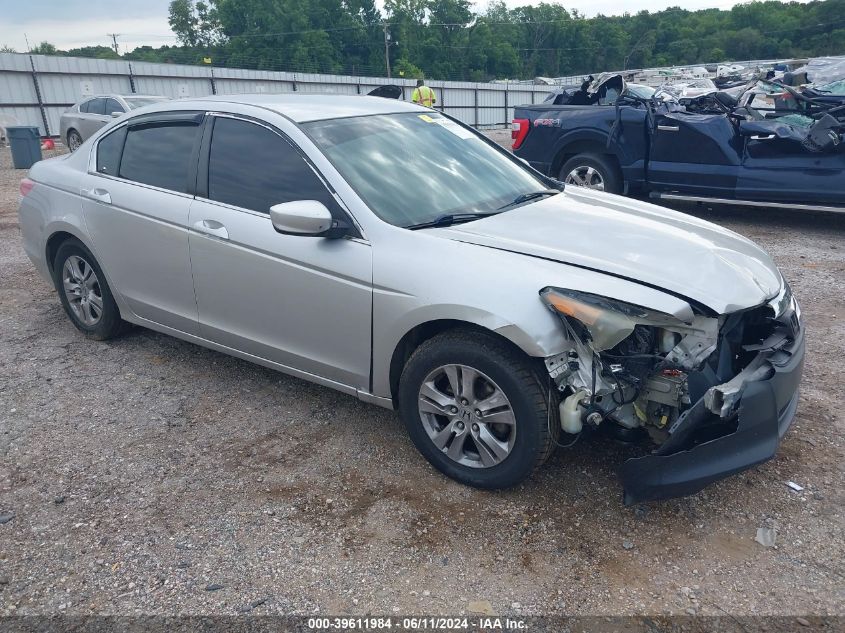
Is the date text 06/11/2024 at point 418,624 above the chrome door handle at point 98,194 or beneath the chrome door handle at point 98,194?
beneath

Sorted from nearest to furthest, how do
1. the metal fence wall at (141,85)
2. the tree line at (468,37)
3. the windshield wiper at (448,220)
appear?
the windshield wiper at (448,220), the metal fence wall at (141,85), the tree line at (468,37)

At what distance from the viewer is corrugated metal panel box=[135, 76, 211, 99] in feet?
85.9

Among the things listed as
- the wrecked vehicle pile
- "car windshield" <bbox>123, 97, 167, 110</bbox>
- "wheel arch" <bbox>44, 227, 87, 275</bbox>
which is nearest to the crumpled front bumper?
"wheel arch" <bbox>44, 227, 87, 275</bbox>

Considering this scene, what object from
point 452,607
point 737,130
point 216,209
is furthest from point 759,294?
point 737,130

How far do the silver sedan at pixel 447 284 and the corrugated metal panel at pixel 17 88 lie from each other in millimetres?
22249

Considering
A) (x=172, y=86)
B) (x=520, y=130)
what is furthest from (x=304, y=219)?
(x=172, y=86)

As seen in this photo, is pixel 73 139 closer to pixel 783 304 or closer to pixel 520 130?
pixel 520 130

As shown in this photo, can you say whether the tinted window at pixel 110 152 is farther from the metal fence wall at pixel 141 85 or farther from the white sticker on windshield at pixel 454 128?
the metal fence wall at pixel 141 85

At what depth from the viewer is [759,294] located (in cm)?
299

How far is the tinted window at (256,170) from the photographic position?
3.55 meters

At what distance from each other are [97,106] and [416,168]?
15348 mm

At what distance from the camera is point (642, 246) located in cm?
316

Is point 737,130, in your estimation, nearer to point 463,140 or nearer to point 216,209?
point 463,140

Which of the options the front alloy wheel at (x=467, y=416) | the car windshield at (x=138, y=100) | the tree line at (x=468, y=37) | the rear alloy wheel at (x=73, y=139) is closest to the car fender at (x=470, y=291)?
the front alloy wheel at (x=467, y=416)
